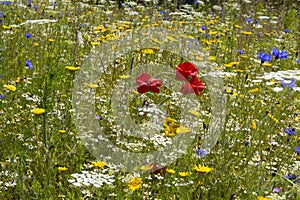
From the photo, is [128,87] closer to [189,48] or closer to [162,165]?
[162,165]

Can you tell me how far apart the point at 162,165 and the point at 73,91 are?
0.81 meters

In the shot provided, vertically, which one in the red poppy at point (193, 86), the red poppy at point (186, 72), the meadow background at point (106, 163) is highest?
the red poppy at point (186, 72)

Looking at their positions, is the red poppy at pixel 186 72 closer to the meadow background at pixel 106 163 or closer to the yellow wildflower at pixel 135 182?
the meadow background at pixel 106 163

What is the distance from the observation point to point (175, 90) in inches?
95.7

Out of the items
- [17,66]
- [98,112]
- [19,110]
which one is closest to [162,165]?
[98,112]

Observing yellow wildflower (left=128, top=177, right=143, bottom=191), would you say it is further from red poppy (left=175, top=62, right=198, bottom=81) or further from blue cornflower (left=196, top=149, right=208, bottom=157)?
red poppy (left=175, top=62, right=198, bottom=81)

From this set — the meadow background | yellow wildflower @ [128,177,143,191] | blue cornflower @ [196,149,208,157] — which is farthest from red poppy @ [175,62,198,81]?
yellow wildflower @ [128,177,143,191]

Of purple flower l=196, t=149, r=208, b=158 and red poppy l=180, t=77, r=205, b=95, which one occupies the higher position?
red poppy l=180, t=77, r=205, b=95

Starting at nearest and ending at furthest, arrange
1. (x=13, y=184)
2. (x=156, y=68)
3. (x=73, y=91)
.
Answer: (x=13, y=184)
(x=73, y=91)
(x=156, y=68)

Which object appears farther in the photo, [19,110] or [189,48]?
[189,48]

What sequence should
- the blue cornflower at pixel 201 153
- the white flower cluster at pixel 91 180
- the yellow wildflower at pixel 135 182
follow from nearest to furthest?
the white flower cluster at pixel 91 180
the yellow wildflower at pixel 135 182
the blue cornflower at pixel 201 153

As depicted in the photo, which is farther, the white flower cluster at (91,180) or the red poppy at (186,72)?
the red poppy at (186,72)

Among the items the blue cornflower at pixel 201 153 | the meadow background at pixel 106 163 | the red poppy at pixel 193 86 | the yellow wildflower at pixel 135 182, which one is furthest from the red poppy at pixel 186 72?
the yellow wildflower at pixel 135 182

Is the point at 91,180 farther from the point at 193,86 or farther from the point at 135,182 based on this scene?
the point at 193,86
